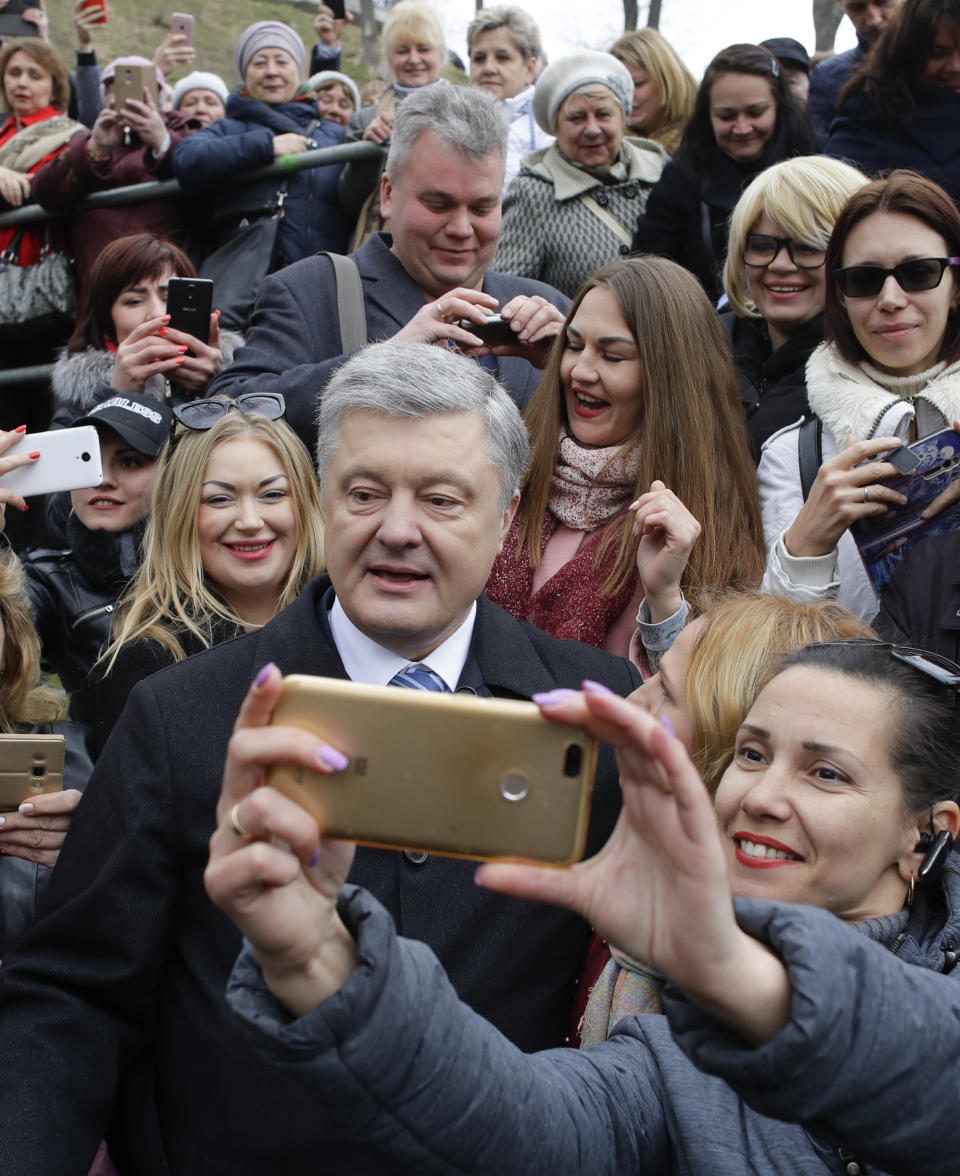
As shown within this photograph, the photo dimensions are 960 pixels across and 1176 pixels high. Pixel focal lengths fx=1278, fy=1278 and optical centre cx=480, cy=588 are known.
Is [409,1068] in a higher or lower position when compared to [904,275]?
lower

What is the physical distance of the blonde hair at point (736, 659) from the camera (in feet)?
7.97

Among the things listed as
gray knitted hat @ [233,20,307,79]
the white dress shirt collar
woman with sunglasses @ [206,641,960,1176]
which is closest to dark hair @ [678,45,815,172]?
gray knitted hat @ [233,20,307,79]

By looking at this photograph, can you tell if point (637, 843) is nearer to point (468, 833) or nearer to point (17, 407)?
point (468, 833)

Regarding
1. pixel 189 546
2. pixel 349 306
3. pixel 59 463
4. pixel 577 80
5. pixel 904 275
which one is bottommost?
pixel 189 546

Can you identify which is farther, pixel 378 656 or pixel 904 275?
pixel 904 275

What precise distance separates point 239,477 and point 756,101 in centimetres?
255

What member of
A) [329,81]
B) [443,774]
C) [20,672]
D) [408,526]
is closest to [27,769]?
[20,672]

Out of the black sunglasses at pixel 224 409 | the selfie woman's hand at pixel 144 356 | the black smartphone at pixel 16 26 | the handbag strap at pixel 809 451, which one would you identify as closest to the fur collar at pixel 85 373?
the selfie woman's hand at pixel 144 356

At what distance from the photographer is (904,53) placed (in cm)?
430

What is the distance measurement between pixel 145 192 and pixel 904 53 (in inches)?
127

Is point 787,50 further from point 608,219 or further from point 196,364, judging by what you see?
point 196,364

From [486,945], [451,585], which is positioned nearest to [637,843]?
[486,945]

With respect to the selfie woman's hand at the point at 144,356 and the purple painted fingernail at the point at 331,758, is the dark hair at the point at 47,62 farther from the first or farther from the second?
the purple painted fingernail at the point at 331,758

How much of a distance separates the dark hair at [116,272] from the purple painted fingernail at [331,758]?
360 centimetres
